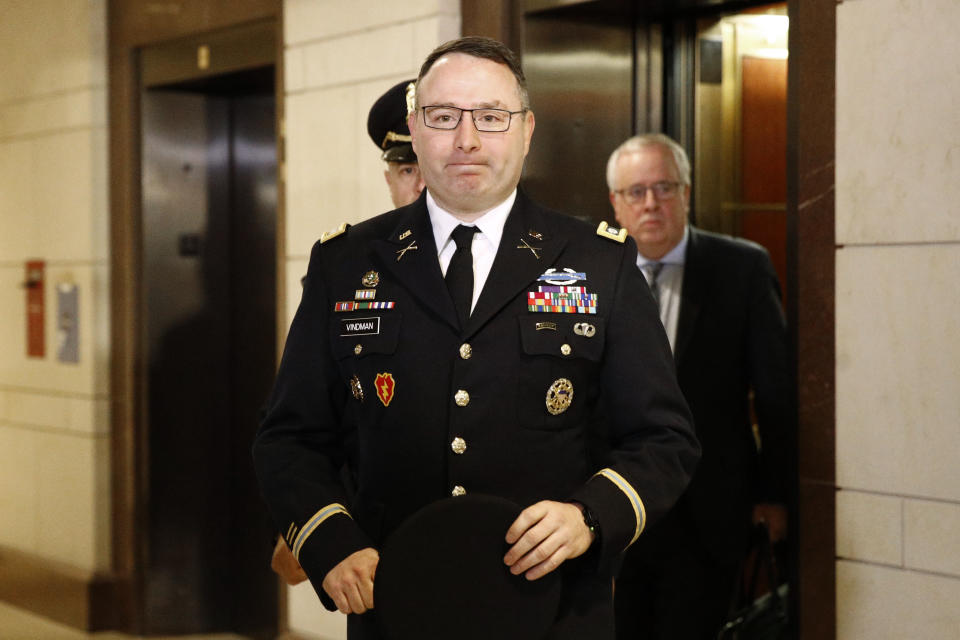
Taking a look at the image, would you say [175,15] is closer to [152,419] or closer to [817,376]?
[152,419]

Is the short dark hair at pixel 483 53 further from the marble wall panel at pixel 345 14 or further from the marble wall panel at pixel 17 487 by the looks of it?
the marble wall panel at pixel 17 487

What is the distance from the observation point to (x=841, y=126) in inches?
111

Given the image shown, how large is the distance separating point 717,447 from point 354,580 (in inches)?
69.5

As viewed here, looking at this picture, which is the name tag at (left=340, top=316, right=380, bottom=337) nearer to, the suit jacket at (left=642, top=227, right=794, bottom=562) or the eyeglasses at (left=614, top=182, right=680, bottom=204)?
the suit jacket at (left=642, top=227, right=794, bottom=562)

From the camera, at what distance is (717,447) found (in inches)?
130

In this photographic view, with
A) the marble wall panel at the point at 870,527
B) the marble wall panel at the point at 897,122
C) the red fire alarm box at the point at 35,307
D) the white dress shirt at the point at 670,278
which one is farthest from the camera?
the red fire alarm box at the point at 35,307

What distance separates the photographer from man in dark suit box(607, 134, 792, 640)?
129 inches

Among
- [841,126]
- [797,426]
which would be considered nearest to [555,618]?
[797,426]

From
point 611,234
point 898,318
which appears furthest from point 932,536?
point 611,234

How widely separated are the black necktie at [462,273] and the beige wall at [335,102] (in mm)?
2004

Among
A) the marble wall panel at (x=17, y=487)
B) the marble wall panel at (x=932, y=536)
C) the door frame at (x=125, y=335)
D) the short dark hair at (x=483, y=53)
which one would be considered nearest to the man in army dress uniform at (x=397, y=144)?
the short dark hair at (x=483, y=53)

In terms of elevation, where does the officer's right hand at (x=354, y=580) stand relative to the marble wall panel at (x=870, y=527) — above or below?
above

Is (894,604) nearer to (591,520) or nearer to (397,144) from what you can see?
(591,520)

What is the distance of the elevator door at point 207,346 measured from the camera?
17.4 feet
